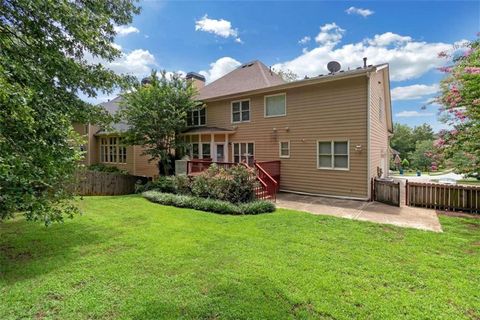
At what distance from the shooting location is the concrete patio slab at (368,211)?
7152 millimetres

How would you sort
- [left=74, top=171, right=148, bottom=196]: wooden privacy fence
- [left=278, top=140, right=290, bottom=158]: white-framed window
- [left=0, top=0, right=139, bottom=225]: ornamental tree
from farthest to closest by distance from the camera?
[left=74, top=171, right=148, bottom=196]: wooden privacy fence < [left=278, top=140, right=290, bottom=158]: white-framed window < [left=0, top=0, right=139, bottom=225]: ornamental tree

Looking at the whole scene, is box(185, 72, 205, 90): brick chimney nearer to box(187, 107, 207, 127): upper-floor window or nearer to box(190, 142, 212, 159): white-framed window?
box(187, 107, 207, 127): upper-floor window

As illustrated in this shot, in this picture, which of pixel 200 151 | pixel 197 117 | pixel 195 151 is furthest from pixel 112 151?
pixel 200 151

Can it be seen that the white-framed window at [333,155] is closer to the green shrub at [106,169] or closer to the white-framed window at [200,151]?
the white-framed window at [200,151]

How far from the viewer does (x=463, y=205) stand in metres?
8.46

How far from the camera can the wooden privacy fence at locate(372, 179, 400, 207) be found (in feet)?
30.4

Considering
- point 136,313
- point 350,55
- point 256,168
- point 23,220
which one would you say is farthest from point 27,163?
Result: point 350,55

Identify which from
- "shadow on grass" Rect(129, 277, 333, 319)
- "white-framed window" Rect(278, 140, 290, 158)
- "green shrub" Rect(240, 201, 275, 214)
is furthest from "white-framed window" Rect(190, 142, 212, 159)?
"shadow on grass" Rect(129, 277, 333, 319)

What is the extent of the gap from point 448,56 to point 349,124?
12.6ft

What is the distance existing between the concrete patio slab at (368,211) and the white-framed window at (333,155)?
1517 mm

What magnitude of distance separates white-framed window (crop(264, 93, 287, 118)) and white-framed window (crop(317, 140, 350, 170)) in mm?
2628

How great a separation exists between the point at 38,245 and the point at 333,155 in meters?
10.5

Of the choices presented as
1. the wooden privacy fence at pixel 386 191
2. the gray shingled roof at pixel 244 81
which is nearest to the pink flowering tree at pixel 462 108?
the wooden privacy fence at pixel 386 191

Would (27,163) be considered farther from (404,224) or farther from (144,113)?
→ (144,113)
